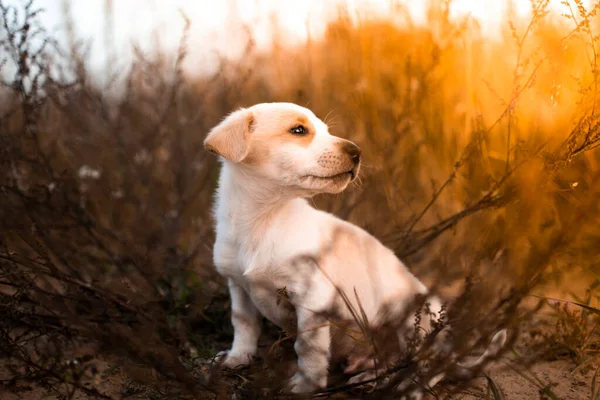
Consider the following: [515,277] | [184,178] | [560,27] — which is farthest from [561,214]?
[184,178]

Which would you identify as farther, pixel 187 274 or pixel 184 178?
pixel 184 178

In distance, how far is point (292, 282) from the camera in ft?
8.66

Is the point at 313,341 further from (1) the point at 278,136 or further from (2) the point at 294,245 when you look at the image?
(1) the point at 278,136

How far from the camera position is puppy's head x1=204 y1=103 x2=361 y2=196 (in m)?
2.54

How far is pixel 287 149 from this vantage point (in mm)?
2629

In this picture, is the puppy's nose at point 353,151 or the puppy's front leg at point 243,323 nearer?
the puppy's nose at point 353,151

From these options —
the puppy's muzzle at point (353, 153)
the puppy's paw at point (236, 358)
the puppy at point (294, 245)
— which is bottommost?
the puppy's paw at point (236, 358)

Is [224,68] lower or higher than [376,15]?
lower

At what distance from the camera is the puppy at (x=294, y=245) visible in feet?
8.39

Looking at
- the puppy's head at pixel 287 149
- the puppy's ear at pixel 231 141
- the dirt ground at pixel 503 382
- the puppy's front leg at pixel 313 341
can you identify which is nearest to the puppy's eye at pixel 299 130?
the puppy's head at pixel 287 149

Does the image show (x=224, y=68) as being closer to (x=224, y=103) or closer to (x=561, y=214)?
(x=224, y=103)

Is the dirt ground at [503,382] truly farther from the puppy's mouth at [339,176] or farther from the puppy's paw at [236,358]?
the puppy's mouth at [339,176]

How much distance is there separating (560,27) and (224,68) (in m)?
2.44

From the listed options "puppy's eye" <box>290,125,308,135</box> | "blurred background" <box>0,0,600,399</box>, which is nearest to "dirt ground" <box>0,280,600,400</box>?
"blurred background" <box>0,0,600,399</box>
